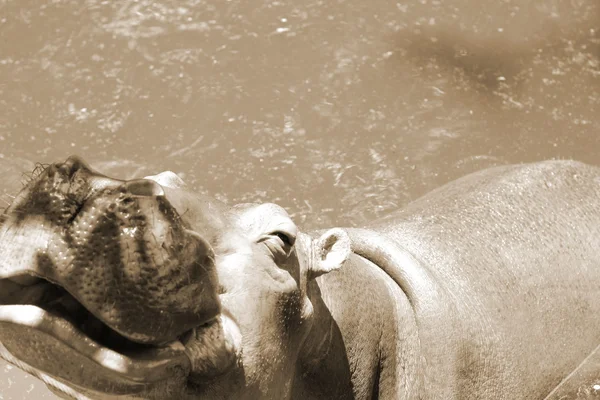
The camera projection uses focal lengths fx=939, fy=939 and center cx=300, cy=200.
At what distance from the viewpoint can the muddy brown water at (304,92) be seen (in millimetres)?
6223

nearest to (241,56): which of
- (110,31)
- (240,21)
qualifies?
(240,21)

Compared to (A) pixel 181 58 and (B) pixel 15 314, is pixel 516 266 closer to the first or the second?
(B) pixel 15 314

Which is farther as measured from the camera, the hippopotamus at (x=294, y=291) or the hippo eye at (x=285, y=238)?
the hippo eye at (x=285, y=238)

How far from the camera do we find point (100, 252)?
7.88 feet

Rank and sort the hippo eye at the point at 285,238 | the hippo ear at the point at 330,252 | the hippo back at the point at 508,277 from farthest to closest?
the hippo back at the point at 508,277, the hippo ear at the point at 330,252, the hippo eye at the point at 285,238

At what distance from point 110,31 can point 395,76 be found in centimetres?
218

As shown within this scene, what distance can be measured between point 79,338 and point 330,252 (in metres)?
1.03

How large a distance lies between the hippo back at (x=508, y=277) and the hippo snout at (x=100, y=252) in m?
1.43

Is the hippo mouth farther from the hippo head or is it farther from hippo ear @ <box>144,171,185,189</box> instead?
hippo ear @ <box>144,171,185,189</box>

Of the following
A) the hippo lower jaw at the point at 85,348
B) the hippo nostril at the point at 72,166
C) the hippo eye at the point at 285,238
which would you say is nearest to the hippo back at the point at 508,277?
the hippo eye at the point at 285,238

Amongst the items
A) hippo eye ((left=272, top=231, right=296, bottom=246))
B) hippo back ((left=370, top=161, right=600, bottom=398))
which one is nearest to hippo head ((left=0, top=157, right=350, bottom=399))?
hippo eye ((left=272, top=231, right=296, bottom=246))

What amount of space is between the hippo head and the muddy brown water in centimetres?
306

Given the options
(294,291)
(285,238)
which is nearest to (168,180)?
(285,238)

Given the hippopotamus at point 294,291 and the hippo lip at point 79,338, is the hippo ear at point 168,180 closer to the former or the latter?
the hippopotamus at point 294,291
